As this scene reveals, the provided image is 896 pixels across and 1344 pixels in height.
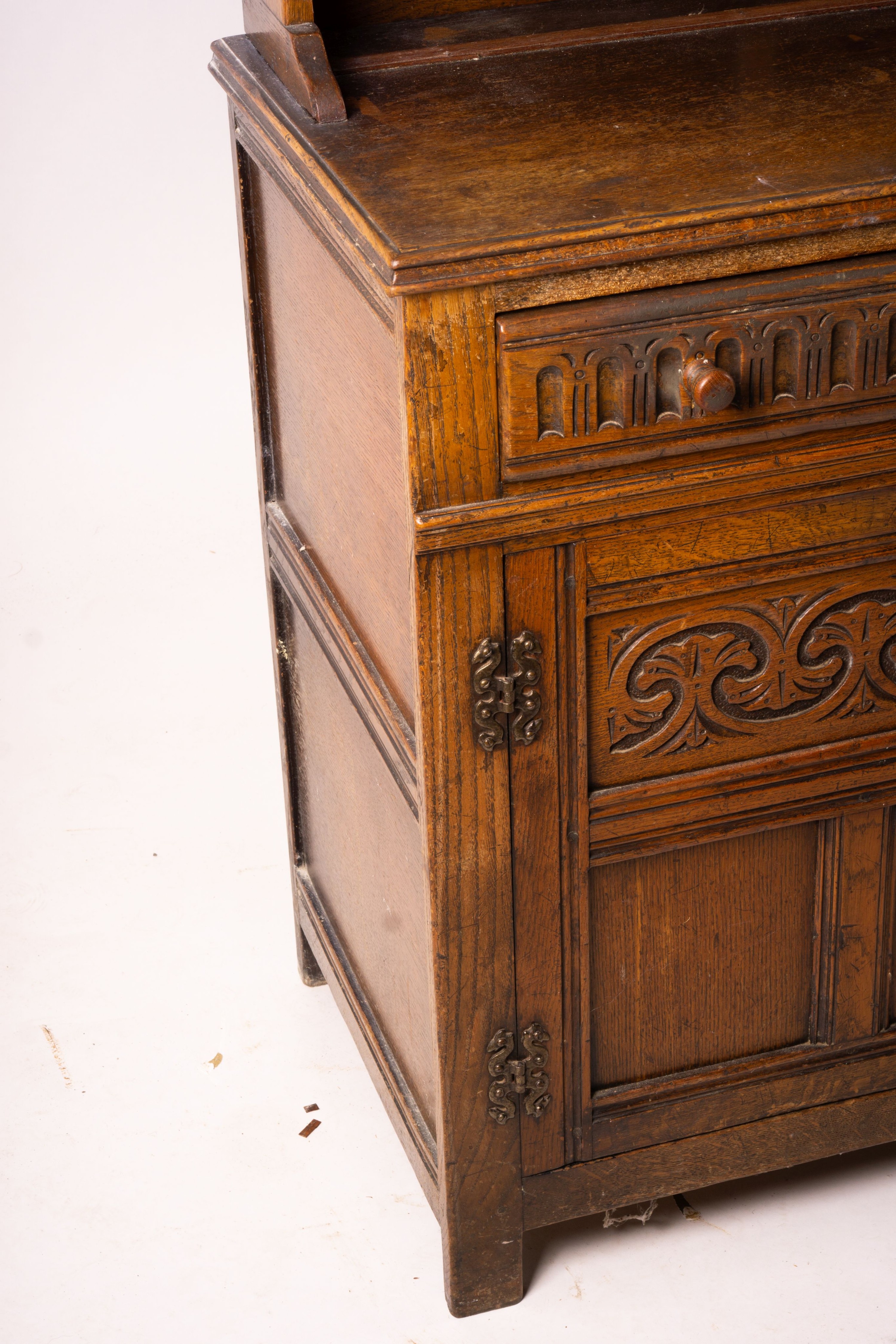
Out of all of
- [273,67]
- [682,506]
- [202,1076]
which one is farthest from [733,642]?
[202,1076]

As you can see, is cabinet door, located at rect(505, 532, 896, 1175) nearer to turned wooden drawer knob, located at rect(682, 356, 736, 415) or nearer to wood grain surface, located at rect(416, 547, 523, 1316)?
wood grain surface, located at rect(416, 547, 523, 1316)

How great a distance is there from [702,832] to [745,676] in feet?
0.58

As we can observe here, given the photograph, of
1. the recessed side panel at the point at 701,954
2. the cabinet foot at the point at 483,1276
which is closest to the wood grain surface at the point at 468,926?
the cabinet foot at the point at 483,1276

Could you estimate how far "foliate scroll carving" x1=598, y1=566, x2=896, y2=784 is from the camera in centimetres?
173

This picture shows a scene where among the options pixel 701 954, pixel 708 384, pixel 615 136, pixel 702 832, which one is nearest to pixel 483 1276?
pixel 701 954

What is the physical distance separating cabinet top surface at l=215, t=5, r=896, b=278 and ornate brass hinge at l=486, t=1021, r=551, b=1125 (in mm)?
848

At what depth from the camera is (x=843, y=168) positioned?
1592 millimetres

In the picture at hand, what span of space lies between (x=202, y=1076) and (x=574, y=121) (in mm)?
1358

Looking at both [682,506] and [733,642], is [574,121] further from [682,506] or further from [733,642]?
[733,642]

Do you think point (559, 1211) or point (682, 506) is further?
point (559, 1211)

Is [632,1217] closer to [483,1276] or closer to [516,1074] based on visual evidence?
[483,1276]

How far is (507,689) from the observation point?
167 cm

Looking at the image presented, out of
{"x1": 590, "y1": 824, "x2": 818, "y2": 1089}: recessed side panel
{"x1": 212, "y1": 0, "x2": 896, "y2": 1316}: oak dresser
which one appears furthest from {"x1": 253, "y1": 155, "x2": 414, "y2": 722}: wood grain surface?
{"x1": 590, "y1": 824, "x2": 818, "y2": 1089}: recessed side panel

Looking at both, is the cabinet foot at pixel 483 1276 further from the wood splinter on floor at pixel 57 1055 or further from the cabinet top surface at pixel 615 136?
the cabinet top surface at pixel 615 136
